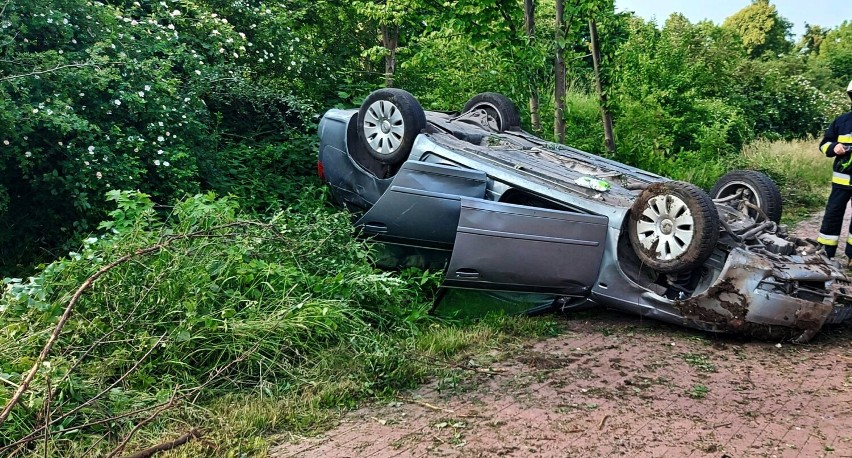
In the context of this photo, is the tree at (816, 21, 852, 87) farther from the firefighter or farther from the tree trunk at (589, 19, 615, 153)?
the firefighter

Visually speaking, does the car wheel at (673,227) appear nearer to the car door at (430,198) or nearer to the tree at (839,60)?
the car door at (430,198)

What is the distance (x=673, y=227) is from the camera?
448 cm

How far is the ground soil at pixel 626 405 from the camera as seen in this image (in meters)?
3.21

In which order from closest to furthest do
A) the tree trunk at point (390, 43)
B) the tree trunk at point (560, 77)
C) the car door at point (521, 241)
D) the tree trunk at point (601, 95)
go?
the car door at point (521, 241) → the tree trunk at point (560, 77) → the tree trunk at point (601, 95) → the tree trunk at point (390, 43)

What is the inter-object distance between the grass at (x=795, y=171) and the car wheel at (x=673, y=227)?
18.3 ft

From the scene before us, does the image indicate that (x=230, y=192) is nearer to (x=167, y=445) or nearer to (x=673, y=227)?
(x=167, y=445)

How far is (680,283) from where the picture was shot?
4.70m

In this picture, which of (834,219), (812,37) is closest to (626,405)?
(834,219)

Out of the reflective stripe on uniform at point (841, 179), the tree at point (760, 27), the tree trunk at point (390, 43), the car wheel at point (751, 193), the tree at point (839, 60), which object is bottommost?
the car wheel at point (751, 193)

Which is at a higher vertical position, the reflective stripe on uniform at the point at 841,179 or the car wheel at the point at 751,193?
the reflective stripe on uniform at the point at 841,179

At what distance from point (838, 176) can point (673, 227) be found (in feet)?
9.94

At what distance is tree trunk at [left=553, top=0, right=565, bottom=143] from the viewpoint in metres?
8.39

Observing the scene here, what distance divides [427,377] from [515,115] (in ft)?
12.0

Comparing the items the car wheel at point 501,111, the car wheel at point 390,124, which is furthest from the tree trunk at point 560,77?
the car wheel at point 390,124
